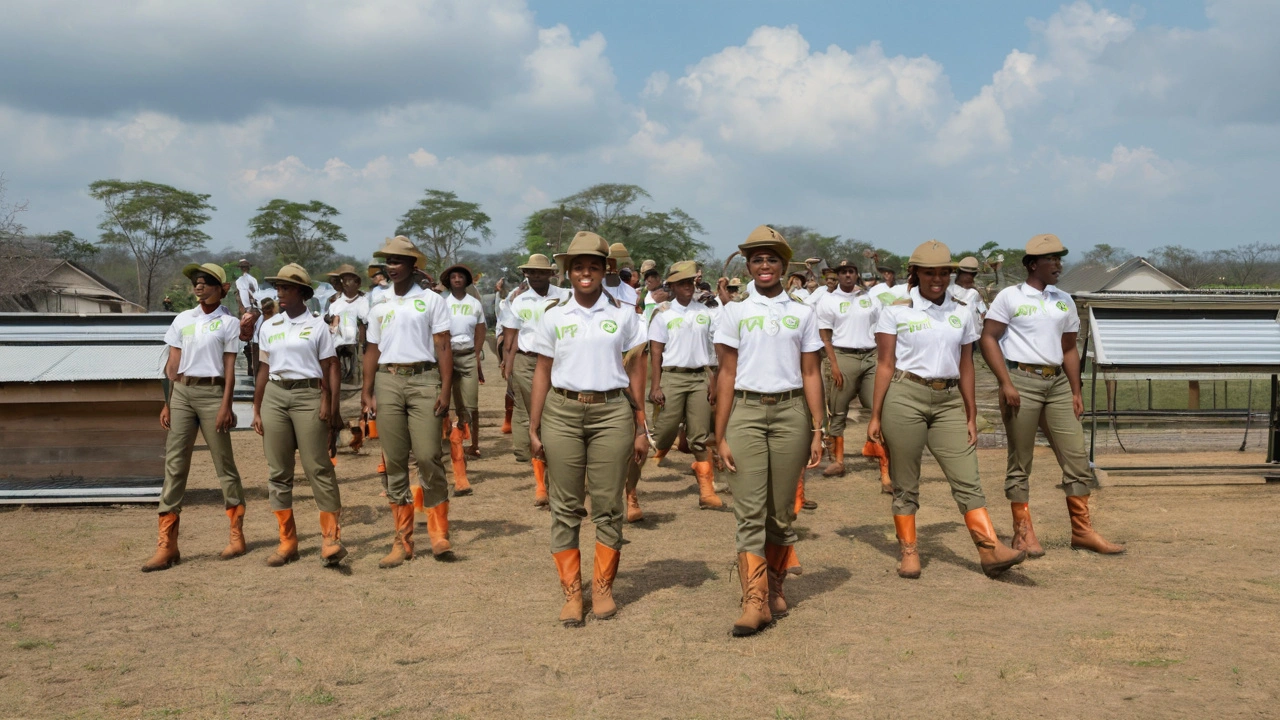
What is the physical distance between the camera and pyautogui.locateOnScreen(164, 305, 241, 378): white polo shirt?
22.6 ft

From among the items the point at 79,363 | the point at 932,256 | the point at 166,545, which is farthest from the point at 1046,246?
the point at 79,363

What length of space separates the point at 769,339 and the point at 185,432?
4457 mm

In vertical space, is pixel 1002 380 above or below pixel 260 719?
above

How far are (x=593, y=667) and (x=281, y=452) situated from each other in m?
3.15

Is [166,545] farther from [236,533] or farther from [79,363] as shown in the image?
[79,363]

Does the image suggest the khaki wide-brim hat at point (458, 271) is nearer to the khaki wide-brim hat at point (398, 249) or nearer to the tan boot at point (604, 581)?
the khaki wide-brim hat at point (398, 249)

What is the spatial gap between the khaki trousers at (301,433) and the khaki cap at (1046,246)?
5167 millimetres

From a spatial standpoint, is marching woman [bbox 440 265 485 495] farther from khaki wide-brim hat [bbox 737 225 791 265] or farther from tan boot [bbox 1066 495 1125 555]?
tan boot [bbox 1066 495 1125 555]

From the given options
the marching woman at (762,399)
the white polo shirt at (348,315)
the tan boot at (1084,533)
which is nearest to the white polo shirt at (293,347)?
the marching woman at (762,399)

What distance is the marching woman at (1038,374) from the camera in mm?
6660

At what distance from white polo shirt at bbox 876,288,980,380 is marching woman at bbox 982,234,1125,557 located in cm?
61

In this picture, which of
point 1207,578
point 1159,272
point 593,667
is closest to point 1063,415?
point 1207,578

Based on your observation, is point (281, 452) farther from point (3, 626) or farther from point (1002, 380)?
point (1002, 380)

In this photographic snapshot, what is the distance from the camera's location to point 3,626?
5.48 metres
